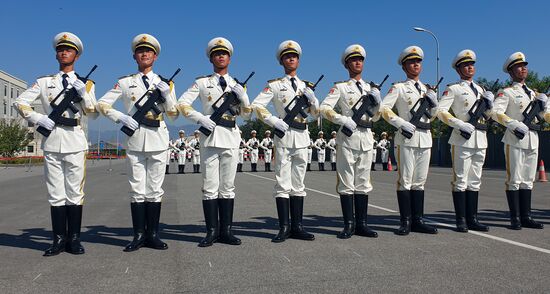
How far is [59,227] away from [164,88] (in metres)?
1.86

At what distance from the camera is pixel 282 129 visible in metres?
5.52

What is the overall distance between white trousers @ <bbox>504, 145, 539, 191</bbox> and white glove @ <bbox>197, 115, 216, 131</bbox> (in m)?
4.14

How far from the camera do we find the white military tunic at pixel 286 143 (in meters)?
Answer: 5.70

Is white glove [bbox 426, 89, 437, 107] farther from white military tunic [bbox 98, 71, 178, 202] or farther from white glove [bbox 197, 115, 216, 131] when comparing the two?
white military tunic [bbox 98, 71, 178, 202]

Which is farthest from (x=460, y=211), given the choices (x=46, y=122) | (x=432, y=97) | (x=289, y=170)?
(x=46, y=122)

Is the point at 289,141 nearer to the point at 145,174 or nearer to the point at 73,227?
the point at 145,174

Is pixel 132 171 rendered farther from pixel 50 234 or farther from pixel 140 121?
pixel 50 234

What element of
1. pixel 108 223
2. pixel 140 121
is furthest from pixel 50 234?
pixel 140 121

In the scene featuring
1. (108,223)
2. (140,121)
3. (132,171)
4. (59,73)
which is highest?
(59,73)

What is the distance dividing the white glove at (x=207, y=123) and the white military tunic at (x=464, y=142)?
2.97 m

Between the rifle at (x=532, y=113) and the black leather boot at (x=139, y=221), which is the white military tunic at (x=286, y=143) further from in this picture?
the rifle at (x=532, y=113)

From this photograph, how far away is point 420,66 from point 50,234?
5.28 m

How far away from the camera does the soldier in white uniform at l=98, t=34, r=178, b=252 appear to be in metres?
5.25

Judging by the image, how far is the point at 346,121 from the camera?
569 cm
